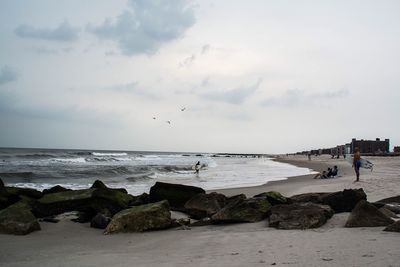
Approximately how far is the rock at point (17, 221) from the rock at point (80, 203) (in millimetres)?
1700

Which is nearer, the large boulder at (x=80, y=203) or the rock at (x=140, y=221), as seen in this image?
the rock at (x=140, y=221)

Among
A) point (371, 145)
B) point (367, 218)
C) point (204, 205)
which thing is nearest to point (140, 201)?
point (204, 205)

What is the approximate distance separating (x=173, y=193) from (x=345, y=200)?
5.07 metres

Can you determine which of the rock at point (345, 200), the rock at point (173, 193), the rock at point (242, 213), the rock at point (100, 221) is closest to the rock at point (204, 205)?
the rock at point (173, 193)

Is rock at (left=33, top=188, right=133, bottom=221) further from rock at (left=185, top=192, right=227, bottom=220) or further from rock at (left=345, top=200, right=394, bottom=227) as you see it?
rock at (left=345, top=200, right=394, bottom=227)

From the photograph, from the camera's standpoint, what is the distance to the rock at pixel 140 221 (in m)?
8.36

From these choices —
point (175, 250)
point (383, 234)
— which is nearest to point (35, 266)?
point (175, 250)

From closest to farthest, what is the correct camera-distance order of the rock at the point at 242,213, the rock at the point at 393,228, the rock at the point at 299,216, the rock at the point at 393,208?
1. the rock at the point at 393,228
2. the rock at the point at 299,216
3. the rock at the point at 393,208
4. the rock at the point at 242,213

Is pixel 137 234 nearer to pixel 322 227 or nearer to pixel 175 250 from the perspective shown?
pixel 175 250

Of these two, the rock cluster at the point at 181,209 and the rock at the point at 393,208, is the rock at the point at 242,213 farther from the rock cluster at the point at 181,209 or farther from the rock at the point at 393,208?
the rock at the point at 393,208

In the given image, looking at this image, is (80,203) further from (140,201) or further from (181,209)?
(181,209)

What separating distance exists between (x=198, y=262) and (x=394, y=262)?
7.79ft

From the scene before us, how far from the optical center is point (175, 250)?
6309 millimetres

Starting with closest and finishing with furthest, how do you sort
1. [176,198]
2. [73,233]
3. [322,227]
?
[322,227] < [73,233] < [176,198]
